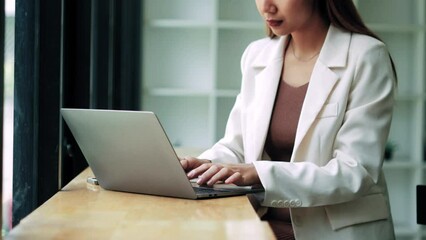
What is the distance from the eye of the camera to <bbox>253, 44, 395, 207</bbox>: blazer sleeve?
176 cm

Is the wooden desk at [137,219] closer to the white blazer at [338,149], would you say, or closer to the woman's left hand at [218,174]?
the woman's left hand at [218,174]

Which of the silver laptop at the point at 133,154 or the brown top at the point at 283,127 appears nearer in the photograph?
the silver laptop at the point at 133,154

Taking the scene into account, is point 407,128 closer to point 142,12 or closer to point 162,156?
point 142,12

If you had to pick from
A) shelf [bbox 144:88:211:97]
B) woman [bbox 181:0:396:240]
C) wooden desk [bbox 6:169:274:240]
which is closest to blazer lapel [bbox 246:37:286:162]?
woman [bbox 181:0:396:240]

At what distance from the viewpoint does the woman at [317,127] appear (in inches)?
70.0

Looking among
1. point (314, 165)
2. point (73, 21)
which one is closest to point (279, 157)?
point (314, 165)

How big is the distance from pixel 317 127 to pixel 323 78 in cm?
13

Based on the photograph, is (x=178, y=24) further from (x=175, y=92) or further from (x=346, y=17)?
(x=346, y=17)

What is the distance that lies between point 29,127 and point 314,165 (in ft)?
2.29

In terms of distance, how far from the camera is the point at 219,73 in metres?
5.07

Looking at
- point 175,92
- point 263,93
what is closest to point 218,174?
point 263,93

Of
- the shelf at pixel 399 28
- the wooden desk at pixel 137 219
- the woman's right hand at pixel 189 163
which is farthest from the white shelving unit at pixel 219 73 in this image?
the wooden desk at pixel 137 219

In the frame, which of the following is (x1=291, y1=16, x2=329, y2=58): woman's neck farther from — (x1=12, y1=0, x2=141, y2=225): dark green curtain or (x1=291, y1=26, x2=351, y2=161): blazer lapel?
(x1=12, y1=0, x2=141, y2=225): dark green curtain

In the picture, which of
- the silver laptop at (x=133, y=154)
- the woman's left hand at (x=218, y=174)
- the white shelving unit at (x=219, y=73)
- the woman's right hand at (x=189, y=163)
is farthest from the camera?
the white shelving unit at (x=219, y=73)
